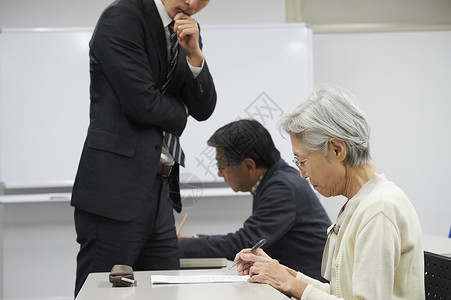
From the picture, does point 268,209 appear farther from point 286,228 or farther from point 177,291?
point 177,291

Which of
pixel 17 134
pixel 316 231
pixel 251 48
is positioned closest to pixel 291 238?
pixel 316 231

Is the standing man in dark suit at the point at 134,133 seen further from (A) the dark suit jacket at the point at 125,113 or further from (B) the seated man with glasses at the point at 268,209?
(B) the seated man with glasses at the point at 268,209

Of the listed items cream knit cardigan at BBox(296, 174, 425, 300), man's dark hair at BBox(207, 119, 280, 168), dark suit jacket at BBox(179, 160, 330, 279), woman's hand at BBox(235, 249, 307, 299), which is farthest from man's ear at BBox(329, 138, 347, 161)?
man's dark hair at BBox(207, 119, 280, 168)

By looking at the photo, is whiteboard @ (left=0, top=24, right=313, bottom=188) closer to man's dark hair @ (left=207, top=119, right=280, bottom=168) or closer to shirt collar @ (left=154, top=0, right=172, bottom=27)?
man's dark hair @ (left=207, top=119, right=280, bottom=168)

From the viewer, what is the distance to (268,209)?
93.0 inches

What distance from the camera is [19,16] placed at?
4.23 m

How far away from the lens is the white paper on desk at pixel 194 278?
1.47 meters

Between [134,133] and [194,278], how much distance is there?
0.54m

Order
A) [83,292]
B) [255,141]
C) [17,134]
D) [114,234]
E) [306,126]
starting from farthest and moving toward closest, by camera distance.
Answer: [17,134] → [255,141] → [114,234] → [306,126] → [83,292]

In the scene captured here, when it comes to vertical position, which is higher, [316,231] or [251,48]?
[251,48]

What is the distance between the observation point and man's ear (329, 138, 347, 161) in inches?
57.2

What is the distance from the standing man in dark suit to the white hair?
538 mm

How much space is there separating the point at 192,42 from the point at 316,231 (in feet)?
3.04

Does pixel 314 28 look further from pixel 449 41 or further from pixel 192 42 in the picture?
pixel 192 42
